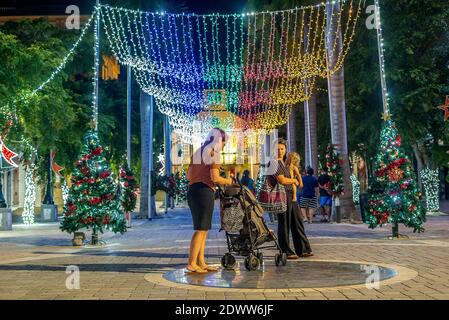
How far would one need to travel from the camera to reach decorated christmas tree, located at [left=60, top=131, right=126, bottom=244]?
16.5 metres

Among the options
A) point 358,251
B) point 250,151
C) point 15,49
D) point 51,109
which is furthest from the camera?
point 250,151

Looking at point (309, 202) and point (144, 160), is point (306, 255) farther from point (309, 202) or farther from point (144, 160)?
point (144, 160)

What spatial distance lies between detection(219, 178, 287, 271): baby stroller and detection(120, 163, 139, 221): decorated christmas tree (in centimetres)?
1370

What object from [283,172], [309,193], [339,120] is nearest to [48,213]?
[309,193]

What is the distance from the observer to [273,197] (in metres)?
11.5

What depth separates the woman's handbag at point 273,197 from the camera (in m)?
11.4

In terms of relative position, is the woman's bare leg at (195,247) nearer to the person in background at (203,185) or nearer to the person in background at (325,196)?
the person in background at (203,185)

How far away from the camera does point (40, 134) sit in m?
26.3

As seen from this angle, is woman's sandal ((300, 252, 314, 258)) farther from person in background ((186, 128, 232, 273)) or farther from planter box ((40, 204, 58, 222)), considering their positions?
planter box ((40, 204, 58, 222))

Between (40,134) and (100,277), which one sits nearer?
(100,277)

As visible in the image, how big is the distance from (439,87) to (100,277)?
2167 cm

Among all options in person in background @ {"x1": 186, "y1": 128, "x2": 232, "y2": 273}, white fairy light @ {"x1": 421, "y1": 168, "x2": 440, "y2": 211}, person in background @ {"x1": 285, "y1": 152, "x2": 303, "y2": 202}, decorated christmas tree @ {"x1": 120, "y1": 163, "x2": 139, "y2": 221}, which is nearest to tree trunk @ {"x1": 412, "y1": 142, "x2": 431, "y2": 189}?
white fairy light @ {"x1": 421, "y1": 168, "x2": 440, "y2": 211}
